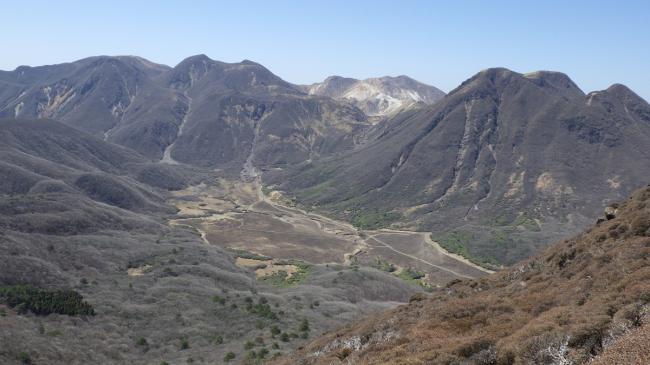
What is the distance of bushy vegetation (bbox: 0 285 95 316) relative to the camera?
50.4 meters

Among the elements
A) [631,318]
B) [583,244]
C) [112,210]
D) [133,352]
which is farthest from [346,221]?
[631,318]

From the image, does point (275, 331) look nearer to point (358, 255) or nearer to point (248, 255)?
point (248, 255)

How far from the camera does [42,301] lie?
2042 inches

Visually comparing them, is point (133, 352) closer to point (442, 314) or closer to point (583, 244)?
point (442, 314)

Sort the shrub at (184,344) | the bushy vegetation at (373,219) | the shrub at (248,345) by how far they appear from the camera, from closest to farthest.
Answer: the shrub at (248,345), the shrub at (184,344), the bushy vegetation at (373,219)

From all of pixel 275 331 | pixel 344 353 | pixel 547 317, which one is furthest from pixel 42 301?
pixel 547 317

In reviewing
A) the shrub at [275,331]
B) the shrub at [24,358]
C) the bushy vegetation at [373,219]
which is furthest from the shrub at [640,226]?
the bushy vegetation at [373,219]

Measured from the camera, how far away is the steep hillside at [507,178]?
462 feet

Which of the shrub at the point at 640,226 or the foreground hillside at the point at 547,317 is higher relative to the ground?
the shrub at the point at 640,226

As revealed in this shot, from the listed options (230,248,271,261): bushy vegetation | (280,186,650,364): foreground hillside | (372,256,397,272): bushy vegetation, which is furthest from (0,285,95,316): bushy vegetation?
(372,256,397,272): bushy vegetation

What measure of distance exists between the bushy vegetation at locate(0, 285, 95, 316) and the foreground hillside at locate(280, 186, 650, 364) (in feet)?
108

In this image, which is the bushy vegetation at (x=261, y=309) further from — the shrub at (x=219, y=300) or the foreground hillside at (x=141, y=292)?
the shrub at (x=219, y=300)

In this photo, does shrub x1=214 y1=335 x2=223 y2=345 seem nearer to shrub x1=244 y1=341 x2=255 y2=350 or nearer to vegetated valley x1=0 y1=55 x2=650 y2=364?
vegetated valley x1=0 y1=55 x2=650 y2=364

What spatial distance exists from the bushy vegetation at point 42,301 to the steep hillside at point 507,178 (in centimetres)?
8969
